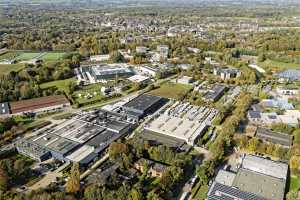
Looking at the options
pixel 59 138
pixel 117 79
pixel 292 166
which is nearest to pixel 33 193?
pixel 59 138

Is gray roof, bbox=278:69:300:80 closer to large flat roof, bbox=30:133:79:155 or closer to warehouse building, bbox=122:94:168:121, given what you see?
warehouse building, bbox=122:94:168:121

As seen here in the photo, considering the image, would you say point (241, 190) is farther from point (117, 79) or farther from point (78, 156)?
point (117, 79)

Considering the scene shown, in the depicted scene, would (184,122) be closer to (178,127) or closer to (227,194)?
(178,127)

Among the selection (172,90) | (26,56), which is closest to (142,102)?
(172,90)

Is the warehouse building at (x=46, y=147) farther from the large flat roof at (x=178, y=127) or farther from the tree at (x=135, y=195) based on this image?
the large flat roof at (x=178, y=127)

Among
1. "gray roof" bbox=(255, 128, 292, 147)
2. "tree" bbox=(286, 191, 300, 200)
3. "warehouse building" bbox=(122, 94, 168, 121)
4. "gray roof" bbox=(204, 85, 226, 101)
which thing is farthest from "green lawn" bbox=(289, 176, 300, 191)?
"gray roof" bbox=(204, 85, 226, 101)

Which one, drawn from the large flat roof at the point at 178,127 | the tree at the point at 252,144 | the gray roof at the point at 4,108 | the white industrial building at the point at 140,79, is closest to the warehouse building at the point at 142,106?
the large flat roof at the point at 178,127
